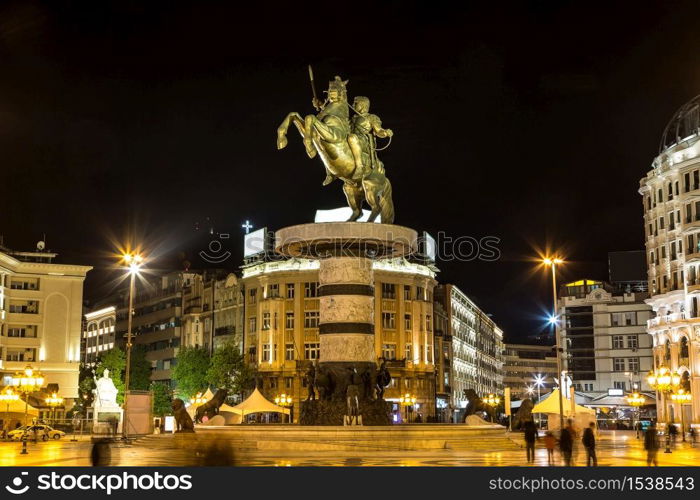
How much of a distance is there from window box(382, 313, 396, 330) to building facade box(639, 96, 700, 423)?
Answer: 23.3 m

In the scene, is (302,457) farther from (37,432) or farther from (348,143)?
(37,432)

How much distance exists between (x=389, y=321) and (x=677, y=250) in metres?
26.3

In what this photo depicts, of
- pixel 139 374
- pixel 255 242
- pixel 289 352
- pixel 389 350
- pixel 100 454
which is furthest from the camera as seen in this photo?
pixel 139 374

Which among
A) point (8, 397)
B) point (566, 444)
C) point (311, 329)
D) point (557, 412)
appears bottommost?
point (566, 444)

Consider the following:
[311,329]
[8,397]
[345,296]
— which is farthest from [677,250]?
[8,397]

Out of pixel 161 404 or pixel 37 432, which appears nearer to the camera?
pixel 37 432

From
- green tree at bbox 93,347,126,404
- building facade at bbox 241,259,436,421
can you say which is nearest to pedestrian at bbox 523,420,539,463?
building facade at bbox 241,259,436,421

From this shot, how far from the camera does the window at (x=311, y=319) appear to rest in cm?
8462

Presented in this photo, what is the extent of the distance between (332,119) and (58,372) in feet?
194

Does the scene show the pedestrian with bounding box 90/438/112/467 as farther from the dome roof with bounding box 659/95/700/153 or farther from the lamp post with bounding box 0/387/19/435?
the dome roof with bounding box 659/95/700/153

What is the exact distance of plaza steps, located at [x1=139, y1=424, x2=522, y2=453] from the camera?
29609mm

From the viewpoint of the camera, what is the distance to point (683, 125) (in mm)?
79125
